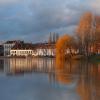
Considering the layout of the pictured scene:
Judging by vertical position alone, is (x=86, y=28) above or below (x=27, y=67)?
above

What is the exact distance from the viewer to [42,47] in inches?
5979

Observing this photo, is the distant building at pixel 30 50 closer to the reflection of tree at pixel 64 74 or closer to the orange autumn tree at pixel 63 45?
the orange autumn tree at pixel 63 45

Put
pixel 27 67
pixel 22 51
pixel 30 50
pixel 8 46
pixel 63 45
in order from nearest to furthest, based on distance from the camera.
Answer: pixel 27 67 < pixel 63 45 < pixel 30 50 < pixel 22 51 < pixel 8 46

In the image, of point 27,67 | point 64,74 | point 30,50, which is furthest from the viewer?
point 30,50

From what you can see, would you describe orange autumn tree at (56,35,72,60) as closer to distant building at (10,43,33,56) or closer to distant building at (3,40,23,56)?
distant building at (10,43,33,56)

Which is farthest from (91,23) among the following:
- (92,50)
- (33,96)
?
(33,96)

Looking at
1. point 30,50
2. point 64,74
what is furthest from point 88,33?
point 30,50

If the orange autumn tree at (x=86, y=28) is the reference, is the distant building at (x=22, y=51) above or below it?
below

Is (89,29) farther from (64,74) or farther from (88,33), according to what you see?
(64,74)

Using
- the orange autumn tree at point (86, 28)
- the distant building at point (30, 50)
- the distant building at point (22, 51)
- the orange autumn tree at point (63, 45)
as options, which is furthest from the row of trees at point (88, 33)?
the distant building at point (22, 51)

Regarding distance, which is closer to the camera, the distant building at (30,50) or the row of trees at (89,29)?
the row of trees at (89,29)

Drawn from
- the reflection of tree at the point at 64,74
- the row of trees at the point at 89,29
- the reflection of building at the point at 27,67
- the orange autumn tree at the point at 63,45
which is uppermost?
the row of trees at the point at 89,29

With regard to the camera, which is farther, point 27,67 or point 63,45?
point 63,45

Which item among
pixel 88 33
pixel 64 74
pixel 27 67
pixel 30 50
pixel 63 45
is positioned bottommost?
pixel 27 67
